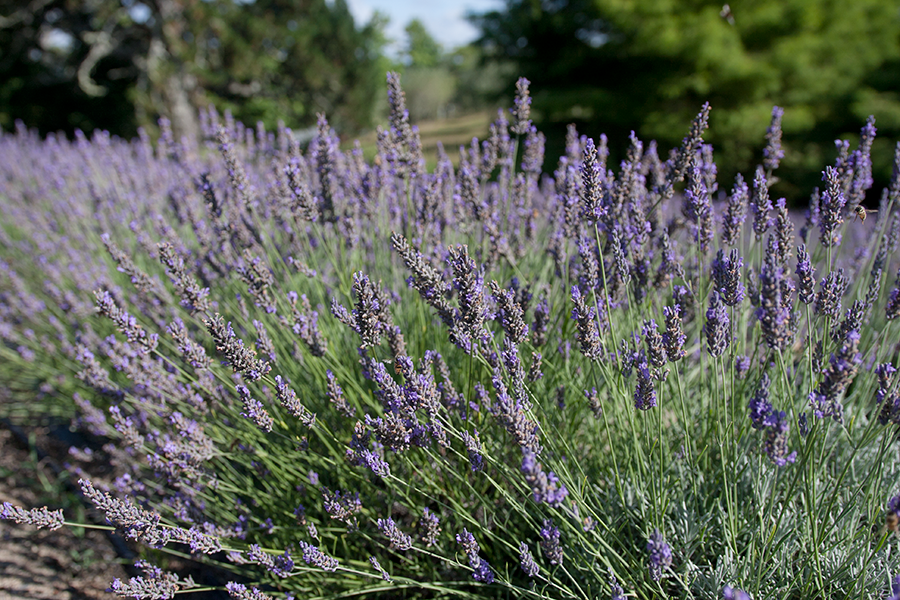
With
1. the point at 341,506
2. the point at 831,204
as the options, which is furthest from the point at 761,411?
the point at 341,506

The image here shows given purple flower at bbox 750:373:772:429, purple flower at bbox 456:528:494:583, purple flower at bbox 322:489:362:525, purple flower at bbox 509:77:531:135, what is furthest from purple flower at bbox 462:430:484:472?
purple flower at bbox 509:77:531:135

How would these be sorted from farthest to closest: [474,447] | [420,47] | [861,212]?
1. [420,47]
2. [861,212]
3. [474,447]

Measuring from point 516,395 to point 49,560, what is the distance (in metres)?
2.51

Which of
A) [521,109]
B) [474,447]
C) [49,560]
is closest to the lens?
[474,447]

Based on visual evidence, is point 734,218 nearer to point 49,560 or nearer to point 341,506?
point 341,506

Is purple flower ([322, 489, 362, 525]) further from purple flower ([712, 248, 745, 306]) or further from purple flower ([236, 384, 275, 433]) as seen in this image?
purple flower ([712, 248, 745, 306])

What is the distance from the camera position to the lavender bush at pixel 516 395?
1.29 metres

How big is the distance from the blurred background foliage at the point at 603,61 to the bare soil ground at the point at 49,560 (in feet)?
24.3

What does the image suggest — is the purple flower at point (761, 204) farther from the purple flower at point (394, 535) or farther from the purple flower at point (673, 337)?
the purple flower at point (394, 535)

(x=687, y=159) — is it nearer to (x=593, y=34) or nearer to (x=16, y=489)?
(x=16, y=489)

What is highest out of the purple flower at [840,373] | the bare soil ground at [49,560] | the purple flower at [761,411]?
the purple flower at [840,373]

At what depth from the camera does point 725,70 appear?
872 centimetres

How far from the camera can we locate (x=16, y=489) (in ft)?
9.61

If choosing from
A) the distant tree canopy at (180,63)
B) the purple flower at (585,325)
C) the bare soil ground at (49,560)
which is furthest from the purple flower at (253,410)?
the distant tree canopy at (180,63)
